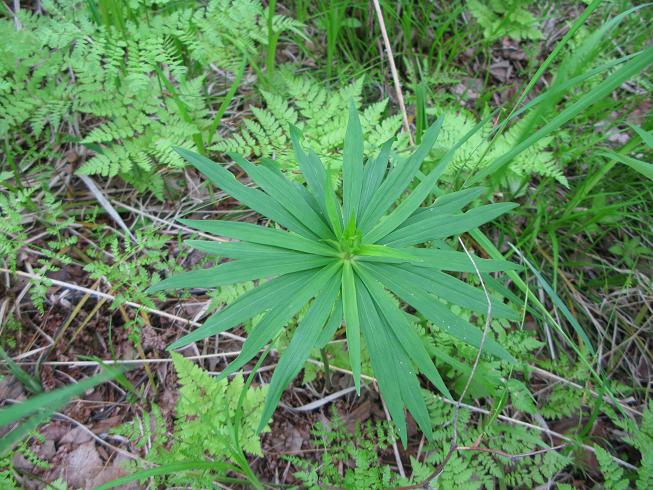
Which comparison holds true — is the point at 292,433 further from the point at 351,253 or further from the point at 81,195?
the point at 81,195

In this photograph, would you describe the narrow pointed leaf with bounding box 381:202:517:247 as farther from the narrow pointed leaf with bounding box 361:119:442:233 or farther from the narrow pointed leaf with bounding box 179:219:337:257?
the narrow pointed leaf with bounding box 179:219:337:257

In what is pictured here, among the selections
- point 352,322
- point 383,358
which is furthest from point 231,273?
point 383,358

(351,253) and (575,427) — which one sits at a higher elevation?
(351,253)

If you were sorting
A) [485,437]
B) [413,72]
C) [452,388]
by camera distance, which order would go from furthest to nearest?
[413,72], [452,388], [485,437]

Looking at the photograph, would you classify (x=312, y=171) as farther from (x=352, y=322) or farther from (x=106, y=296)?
(x=106, y=296)

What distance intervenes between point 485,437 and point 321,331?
1337 mm

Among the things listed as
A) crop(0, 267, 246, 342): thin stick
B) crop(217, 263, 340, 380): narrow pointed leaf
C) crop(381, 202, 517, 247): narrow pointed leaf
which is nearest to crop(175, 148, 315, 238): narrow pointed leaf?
crop(217, 263, 340, 380): narrow pointed leaf

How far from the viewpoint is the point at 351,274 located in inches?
67.0

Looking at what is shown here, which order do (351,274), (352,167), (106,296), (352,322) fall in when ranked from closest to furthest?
(352,322)
(351,274)
(352,167)
(106,296)

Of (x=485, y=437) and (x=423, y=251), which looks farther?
(x=485, y=437)

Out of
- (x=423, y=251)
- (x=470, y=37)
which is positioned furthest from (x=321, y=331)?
(x=470, y=37)

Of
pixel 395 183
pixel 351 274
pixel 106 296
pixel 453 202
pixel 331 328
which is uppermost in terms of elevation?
pixel 395 183

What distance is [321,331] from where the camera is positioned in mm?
1658

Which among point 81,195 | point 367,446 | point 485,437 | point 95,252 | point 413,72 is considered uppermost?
point 413,72
